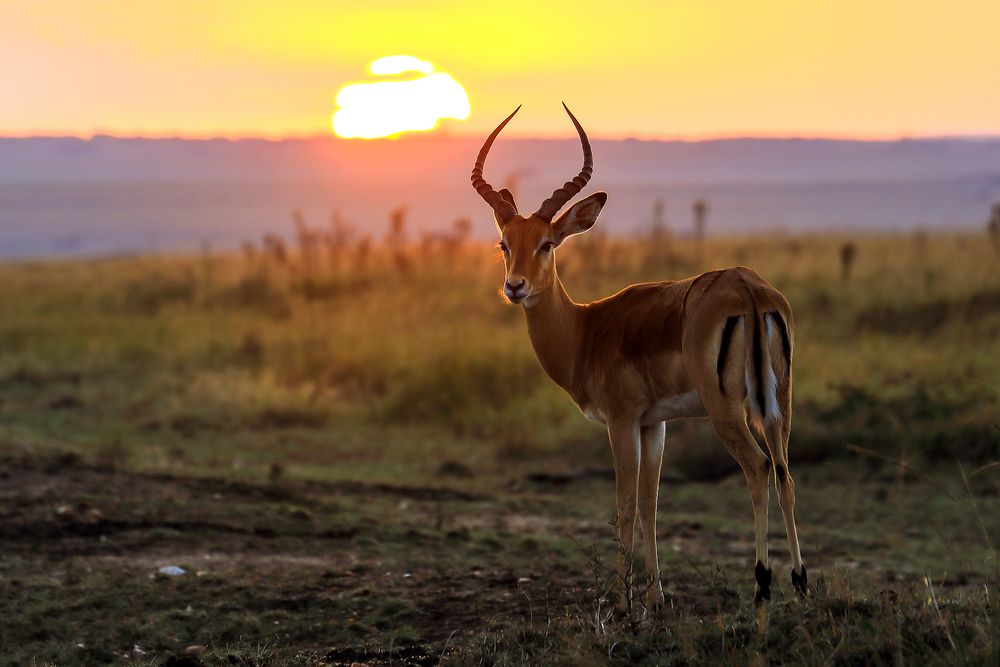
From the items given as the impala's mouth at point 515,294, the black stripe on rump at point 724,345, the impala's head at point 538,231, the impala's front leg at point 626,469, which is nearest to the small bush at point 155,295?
the impala's head at point 538,231

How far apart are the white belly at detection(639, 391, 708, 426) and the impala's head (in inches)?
37.5

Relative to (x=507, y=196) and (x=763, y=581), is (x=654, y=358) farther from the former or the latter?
(x=507, y=196)

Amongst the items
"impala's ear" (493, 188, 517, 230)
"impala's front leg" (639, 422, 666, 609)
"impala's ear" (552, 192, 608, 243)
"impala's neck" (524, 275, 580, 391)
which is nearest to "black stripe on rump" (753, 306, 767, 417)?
"impala's front leg" (639, 422, 666, 609)

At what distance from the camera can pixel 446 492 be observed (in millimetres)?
10844

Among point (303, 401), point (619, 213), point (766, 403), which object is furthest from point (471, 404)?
point (619, 213)

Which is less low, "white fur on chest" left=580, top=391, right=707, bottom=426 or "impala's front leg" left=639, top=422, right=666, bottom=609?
"white fur on chest" left=580, top=391, right=707, bottom=426

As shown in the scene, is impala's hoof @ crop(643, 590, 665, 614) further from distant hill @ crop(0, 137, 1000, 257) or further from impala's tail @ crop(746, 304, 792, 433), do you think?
distant hill @ crop(0, 137, 1000, 257)

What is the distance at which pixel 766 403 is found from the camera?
5.71 m

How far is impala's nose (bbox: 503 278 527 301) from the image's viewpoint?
6.74 m

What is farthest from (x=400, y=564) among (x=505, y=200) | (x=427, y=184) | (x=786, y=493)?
(x=427, y=184)

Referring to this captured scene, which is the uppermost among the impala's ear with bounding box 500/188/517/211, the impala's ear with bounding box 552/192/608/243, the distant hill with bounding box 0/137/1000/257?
the impala's ear with bounding box 500/188/517/211

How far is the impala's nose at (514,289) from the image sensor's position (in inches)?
265

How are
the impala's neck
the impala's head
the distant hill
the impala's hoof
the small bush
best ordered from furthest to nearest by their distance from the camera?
1. the distant hill
2. the small bush
3. the impala's neck
4. the impala's head
5. the impala's hoof

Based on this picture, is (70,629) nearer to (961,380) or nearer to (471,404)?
(471,404)
